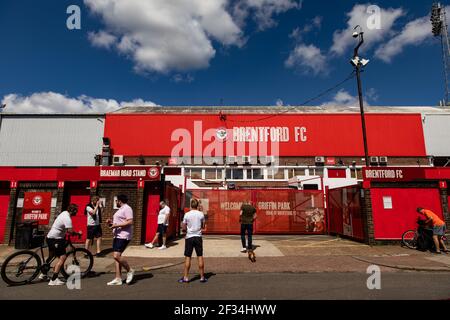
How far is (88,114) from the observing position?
28.6 meters

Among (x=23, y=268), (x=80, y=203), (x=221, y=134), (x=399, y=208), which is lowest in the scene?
(x=23, y=268)

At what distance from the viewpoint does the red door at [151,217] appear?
39.2ft

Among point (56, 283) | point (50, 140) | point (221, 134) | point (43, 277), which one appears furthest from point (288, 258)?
point (50, 140)

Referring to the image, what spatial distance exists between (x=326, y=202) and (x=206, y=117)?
15926mm

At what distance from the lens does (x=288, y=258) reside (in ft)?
30.2

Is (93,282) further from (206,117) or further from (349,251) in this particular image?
(206,117)

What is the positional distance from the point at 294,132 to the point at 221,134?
691cm

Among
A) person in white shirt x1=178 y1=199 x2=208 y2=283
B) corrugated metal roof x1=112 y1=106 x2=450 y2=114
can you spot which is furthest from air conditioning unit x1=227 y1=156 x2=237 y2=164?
person in white shirt x1=178 y1=199 x2=208 y2=283

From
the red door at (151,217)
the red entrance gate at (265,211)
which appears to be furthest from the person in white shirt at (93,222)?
the red entrance gate at (265,211)

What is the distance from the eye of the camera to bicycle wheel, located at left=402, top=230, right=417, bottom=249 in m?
10.9

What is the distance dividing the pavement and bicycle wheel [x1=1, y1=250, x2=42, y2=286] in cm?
152

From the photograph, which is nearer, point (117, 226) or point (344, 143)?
point (117, 226)

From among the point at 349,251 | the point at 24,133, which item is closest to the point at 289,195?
the point at 349,251

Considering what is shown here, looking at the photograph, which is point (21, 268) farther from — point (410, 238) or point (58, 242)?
point (410, 238)
